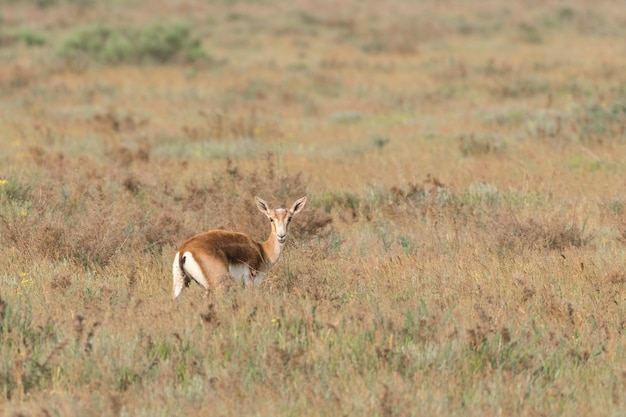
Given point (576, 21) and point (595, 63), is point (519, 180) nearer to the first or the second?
point (595, 63)

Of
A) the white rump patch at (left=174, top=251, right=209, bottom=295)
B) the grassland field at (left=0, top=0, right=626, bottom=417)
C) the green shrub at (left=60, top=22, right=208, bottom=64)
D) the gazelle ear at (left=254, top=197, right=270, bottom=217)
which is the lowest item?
the green shrub at (left=60, top=22, right=208, bottom=64)

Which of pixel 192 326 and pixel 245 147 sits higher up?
pixel 192 326

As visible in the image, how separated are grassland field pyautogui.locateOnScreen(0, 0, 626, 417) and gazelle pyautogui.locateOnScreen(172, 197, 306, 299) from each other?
0.60 ft

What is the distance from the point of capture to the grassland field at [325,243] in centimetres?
545

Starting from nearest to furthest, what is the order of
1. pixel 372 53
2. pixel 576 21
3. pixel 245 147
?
pixel 245 147 < pixel 372 53 < pixel 576 21

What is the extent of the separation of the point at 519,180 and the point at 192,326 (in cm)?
700

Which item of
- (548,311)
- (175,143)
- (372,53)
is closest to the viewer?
(548,311)

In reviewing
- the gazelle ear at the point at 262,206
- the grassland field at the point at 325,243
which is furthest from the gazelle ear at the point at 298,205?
the grassland field at the point at 325,243

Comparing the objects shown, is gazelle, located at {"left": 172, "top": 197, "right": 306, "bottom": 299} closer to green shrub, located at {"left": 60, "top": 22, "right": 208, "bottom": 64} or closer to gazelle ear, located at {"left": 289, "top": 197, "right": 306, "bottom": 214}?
gazelle ear, located at {"left": 289, "top": 197, "right": 306, "bottom": 214}

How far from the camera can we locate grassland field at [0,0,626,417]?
17.9 ft

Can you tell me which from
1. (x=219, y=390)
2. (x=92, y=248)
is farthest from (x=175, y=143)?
(x=219, y=390)

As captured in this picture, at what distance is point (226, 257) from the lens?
23.5 feet

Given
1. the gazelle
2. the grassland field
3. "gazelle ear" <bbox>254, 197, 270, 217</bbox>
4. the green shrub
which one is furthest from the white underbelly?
the green shrub

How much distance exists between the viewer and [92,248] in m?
8.30
